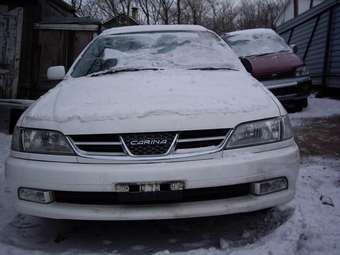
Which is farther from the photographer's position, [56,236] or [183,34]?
[183,34]

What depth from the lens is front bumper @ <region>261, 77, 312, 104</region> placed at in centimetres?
746

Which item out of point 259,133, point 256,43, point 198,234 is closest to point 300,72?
point 256,43

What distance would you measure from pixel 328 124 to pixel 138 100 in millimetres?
4763

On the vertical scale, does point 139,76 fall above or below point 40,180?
above

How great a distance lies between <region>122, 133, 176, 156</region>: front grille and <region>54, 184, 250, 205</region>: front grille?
233mm

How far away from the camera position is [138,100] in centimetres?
255

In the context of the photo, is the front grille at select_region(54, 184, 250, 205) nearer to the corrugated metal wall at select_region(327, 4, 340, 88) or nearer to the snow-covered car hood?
the snow-covered car hood

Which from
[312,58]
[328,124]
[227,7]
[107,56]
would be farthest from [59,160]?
[227,7]

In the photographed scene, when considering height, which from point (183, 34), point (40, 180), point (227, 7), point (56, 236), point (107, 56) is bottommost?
point (56, 236)

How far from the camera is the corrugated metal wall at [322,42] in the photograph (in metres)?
9.57

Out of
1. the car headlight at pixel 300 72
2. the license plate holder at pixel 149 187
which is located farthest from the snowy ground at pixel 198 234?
the car headlight at pixel 300 72

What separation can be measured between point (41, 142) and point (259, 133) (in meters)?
1.32

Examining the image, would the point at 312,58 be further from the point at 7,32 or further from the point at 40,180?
the point at 40,180

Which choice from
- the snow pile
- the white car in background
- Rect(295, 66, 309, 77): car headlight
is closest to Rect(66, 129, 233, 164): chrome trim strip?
the white car in background
